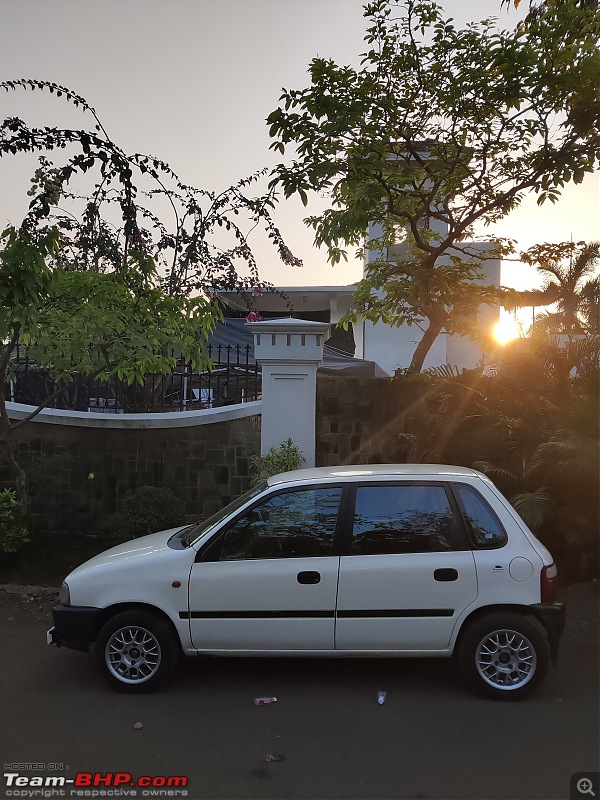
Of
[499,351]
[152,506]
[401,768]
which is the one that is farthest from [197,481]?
[401,768]

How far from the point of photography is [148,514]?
7.50m

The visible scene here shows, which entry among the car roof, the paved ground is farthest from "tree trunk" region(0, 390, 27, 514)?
the car roof

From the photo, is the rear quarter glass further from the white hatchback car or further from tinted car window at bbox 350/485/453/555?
tinted car window at bbox 350/485/453/555

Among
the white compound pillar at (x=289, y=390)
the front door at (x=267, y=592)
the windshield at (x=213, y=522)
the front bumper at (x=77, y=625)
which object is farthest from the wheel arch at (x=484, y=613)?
the white compound pillar at (x=289, y=390)

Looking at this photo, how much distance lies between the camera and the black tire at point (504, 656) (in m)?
4.35

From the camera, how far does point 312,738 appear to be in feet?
12.8

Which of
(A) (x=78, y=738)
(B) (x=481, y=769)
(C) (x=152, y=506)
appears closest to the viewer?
(B) (x=481, y=769)

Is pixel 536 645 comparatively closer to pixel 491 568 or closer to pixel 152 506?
pixel 491 568

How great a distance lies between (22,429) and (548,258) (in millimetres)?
7995

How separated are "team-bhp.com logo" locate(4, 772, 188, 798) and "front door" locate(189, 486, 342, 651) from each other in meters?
1.06

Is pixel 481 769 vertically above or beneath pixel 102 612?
beneath
